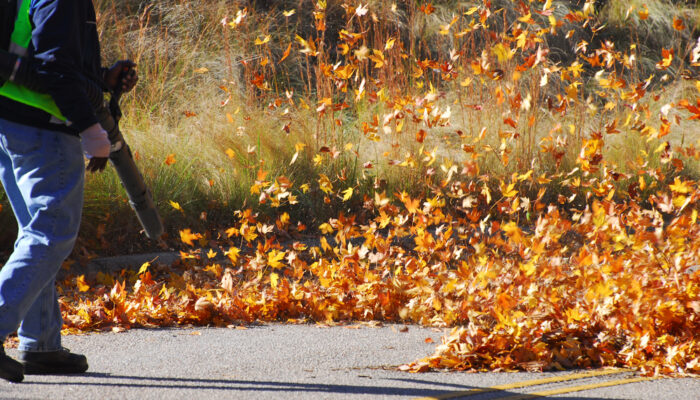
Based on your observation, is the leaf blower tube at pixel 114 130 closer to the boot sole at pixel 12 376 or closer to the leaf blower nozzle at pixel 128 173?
the leaf blower nozzle at pixel 128 173

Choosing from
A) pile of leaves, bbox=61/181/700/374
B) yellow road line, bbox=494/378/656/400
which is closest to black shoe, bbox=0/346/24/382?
pile of leaves, bbox=61/181/700/374

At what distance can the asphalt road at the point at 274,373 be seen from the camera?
2859 mm

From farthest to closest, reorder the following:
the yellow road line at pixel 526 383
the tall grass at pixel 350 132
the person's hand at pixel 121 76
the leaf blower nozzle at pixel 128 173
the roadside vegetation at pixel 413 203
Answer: the tall grass at pixel 350 132 → the roadside vegetation at pixel 413 203 → the person's hand at pixel 121 76 → the leaf blower nozzle at pixel 128 173 → the yellow road line at pixel 526 383

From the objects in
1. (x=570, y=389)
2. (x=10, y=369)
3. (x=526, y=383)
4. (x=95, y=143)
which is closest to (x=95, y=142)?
(x=95, y=143)

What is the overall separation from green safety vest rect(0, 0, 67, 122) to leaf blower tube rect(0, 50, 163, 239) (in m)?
0.04

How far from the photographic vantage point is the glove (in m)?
Result: 2.62

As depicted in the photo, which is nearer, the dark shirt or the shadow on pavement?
the dark shirt

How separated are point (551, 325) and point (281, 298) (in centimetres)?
164

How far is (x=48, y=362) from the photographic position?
9.96 ft

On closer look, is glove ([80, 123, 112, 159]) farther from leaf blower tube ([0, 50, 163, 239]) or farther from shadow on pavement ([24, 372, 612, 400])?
shadow on pavement ([24, 372, 612, 400])

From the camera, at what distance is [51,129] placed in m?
2.69

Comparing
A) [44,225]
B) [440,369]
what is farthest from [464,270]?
[44,225]

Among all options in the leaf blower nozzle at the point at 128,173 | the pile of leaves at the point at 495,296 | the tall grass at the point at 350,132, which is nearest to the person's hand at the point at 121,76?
the leaf blower nozzle at the point at 128,173

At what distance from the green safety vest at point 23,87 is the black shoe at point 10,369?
0.87 m
